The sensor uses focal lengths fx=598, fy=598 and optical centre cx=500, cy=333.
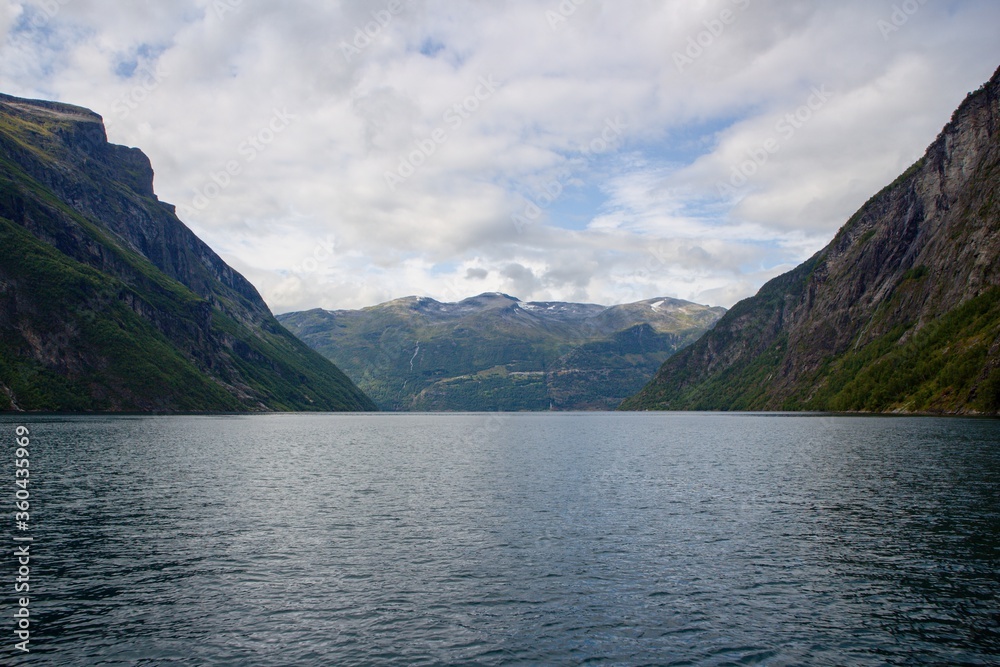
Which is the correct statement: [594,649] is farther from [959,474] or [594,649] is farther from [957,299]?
[957,299]

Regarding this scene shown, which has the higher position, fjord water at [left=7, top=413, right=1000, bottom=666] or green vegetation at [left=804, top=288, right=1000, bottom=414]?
green vegetation at [left=804, top=288, right=1000, bottom=414]

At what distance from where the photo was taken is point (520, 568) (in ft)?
117

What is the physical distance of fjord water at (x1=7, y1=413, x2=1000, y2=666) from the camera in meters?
25.0

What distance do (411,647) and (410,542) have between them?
17.2 meters

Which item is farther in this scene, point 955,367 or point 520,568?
point 955,367

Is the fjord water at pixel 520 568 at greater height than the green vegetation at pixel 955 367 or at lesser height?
lesser

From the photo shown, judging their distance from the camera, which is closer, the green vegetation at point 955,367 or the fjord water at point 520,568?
the fjord water at point 520,568

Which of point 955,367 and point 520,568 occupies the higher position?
point 955,367

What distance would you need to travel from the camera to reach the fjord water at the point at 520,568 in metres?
25.0

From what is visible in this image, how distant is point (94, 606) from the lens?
29.2m

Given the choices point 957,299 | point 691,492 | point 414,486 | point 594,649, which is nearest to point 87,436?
point 414,486

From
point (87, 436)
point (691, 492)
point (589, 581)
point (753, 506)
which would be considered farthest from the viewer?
point (87, 436)

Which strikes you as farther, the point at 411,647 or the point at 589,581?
the point at 589,581

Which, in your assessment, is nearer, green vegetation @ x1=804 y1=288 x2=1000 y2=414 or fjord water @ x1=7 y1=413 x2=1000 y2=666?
fjord water @ x1=7 y1=413 x2=1000 y2=666
